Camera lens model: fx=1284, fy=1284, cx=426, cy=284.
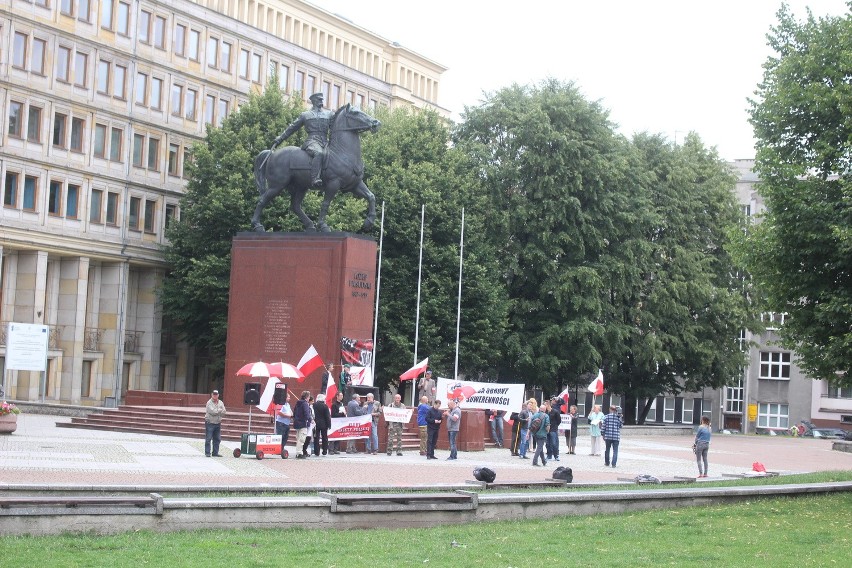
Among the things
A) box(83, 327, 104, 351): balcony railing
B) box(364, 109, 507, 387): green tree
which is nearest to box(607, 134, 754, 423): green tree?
box(364, 109, 507, 387): green tree

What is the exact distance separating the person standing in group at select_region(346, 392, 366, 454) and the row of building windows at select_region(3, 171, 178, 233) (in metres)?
31.7

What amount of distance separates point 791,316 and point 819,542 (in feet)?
37.4

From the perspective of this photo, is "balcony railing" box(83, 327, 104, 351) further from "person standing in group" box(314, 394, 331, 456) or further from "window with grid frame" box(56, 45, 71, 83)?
"person standing in group" box(314, 394, 331, 456)

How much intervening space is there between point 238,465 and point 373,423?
24.0ft

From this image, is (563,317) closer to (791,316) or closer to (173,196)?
(173,196)

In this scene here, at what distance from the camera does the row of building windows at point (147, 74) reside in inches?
2451

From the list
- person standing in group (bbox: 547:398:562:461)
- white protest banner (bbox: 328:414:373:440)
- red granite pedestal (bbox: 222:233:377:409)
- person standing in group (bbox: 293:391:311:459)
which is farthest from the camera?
red granite pedestal (bbox: 222:233:377:409)

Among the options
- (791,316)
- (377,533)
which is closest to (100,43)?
(791,316)

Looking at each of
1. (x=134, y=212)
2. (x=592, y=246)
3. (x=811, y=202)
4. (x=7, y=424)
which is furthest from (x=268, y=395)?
(x=134, y=212)

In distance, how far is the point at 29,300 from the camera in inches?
2426

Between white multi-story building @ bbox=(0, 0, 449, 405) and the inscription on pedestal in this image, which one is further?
white multi-story building @ bbox=(0, 0, 449, 405)

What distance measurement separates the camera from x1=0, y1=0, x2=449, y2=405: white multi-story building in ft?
201

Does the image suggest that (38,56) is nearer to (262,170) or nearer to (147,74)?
(147,74)

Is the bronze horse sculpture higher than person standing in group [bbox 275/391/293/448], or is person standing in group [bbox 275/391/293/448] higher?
the bronze horse sculpture
